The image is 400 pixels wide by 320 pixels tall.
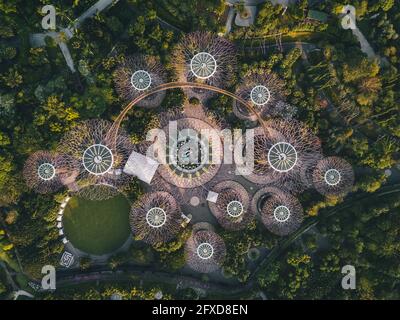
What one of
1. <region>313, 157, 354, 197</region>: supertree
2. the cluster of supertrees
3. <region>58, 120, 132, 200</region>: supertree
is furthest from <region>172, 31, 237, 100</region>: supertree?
A: <region>313, 157, 354, 197</region>: supertree

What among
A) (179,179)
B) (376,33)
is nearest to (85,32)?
(179,179)

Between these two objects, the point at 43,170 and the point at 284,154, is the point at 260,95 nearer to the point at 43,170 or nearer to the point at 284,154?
the point at 284,154

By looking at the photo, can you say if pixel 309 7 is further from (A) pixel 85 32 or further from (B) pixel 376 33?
(A) pixel 85 32

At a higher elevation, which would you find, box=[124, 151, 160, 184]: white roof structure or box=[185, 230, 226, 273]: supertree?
box=[124, 151, 160, 184]: white roof structure
